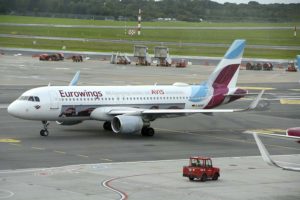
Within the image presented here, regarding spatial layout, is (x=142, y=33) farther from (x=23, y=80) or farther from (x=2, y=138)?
(x=2, y=138)

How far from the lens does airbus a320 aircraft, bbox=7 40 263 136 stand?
5288 centimetres

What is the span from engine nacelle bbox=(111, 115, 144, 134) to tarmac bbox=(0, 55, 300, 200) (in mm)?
692

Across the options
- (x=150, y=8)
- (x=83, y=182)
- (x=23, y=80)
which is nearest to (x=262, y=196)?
(x=83, y=182)

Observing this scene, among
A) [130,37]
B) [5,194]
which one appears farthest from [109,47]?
[5,194]

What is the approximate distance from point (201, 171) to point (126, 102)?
1894cm

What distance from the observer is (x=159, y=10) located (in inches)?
3061

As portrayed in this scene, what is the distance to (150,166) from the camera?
42.4 metres

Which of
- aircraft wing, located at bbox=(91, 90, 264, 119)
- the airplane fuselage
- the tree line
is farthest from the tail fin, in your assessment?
aircraft wing, located at bbox=(91, 90, 264, 119)

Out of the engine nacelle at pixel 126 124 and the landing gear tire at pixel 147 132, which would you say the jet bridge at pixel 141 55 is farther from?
the engine nacelle at pixel 126 124

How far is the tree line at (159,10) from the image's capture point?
34181 millimetres

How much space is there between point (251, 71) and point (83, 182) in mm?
82093

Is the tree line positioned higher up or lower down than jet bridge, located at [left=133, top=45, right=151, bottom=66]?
higher up

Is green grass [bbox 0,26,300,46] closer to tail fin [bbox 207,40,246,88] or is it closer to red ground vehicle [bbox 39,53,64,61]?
tail fin [bbox 207,40,246,88]


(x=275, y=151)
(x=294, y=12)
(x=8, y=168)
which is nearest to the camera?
(x=294, y=12)
